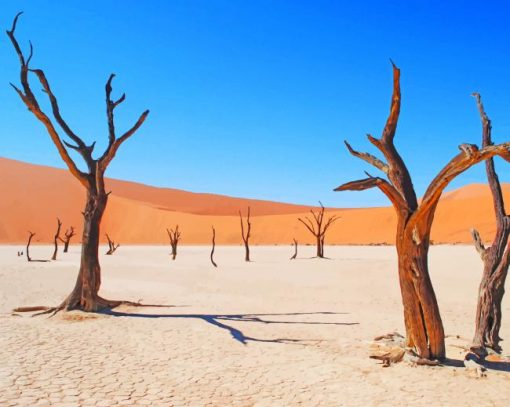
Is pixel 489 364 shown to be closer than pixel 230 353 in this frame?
Yes

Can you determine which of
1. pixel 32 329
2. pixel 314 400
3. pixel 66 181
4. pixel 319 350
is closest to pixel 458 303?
pixel 319 350

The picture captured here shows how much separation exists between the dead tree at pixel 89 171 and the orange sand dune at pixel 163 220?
45.7 meters

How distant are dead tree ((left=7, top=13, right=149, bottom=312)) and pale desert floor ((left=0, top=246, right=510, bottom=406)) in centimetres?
73

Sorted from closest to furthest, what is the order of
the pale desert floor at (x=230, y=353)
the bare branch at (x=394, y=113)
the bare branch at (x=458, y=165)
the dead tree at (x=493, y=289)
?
the pale desert floor at (x=230, y=353) → the bare branch at (x=458, y=165) → the bare branch at (x=394, y=113) → the dead tree at (x=493, y=289)

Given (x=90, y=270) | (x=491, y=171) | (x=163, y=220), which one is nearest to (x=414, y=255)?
(x=491, y=171)

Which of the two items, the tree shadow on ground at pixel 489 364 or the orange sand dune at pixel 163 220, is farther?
the orange sand dune at pixel 163 220

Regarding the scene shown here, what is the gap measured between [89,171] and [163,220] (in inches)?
2464

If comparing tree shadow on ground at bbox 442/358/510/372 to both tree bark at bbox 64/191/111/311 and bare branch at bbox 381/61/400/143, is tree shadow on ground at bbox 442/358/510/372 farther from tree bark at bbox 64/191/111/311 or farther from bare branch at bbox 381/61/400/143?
tree bark at bbox 64/191/111/311

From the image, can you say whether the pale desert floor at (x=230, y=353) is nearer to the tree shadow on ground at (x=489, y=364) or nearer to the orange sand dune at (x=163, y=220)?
the tree shadow on ground at (x=489, y=364)

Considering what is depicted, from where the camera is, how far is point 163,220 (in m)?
73.2

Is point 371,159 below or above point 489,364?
above

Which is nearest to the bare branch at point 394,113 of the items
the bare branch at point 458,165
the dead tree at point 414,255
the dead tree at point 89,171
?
the dead tree at point 414,255

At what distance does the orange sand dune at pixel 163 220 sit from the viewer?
60031 mm

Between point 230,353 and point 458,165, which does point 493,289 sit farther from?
point 230,353
